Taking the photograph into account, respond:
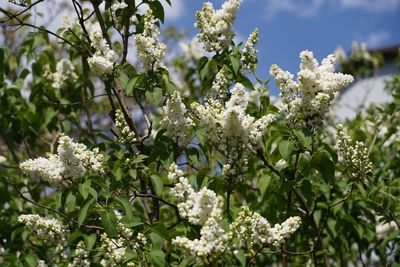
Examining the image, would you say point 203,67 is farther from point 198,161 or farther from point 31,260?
point 31,260

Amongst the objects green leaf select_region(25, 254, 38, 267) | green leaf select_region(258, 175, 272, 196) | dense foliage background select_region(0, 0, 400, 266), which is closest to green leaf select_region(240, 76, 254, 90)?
dense foliage background select_region(0, 0, 400, 266)

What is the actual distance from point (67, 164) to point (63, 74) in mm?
2339

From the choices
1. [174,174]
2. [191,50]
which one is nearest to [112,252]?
[174,174]

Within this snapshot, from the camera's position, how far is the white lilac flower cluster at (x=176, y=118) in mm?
2533

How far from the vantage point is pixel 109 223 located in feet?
7.52

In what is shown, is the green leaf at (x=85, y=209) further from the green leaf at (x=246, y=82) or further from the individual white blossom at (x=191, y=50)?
the individual white blossom at (x=191, y=50)

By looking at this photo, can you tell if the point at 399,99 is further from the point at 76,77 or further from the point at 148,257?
the point at 76,77

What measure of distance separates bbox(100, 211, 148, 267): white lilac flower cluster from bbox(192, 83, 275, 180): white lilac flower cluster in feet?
1.56

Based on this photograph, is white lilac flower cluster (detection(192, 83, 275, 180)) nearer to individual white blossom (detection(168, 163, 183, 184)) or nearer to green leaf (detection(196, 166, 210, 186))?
green leaf (detection(196, 166, 210, 186))

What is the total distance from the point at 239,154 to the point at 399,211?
123 cm

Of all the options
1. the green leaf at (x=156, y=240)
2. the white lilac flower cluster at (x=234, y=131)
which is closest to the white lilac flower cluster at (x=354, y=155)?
the white lilac flower cluster at (x=234, y=131)

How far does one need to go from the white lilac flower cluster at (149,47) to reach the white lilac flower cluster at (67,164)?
537 millimetres

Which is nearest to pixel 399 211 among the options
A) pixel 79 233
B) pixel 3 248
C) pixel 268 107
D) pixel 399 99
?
pixel 399 99

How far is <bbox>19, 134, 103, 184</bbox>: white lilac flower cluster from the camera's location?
2293 millimetres
